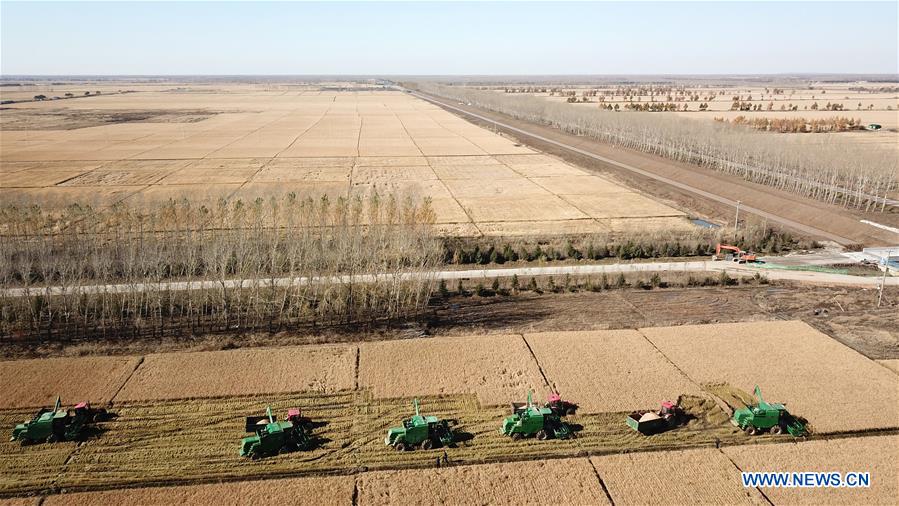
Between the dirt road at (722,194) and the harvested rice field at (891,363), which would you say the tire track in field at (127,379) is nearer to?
the harvested rice field at (891,363)

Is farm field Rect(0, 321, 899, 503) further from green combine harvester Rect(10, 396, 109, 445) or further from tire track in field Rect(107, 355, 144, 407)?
green combine harvester Rect(10, 396, 109, 445)

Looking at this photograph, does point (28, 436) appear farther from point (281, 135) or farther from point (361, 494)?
point (281, 135)

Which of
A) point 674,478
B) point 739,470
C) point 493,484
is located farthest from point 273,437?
point 739,470

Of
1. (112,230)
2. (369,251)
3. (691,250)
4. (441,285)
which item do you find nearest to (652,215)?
(691,250)

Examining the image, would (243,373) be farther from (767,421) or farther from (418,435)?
(767,421)

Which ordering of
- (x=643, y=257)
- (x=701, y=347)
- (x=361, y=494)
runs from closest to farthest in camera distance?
(x=361, y=494) → (x=701, y=347) → (x=643, y=257)

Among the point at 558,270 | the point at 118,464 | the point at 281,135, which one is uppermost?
the point at 281,135
